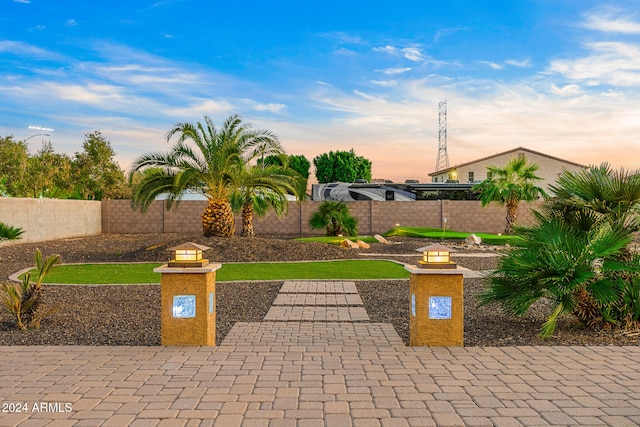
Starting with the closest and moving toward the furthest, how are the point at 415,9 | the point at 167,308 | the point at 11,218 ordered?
1. the point at 167,308
2. the point at 415,9
3. the point at 11,218

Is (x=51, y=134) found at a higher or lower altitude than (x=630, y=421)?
higher

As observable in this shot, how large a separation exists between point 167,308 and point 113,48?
1437cm

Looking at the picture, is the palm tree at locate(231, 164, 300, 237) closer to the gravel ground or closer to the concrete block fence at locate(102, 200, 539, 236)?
the gravel ground

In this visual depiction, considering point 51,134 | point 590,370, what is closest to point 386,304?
point 590,370

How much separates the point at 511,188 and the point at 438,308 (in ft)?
75.2

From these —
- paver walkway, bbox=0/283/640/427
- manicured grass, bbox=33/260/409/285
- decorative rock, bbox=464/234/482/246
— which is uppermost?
decorative rock, bbox=464/234/482/246

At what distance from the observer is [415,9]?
53.1 feet

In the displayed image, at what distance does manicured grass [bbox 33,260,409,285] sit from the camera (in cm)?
1268

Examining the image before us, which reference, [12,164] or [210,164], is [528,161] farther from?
[12,164]

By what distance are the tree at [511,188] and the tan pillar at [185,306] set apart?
2375cm

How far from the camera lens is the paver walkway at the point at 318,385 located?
13.6 ft

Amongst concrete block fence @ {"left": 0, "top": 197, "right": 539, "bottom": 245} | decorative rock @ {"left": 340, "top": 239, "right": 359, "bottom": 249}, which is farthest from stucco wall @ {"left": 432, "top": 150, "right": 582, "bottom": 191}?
decorative rock @ {"left": 340, "top": 239, "right": 359, "bottom": 249}

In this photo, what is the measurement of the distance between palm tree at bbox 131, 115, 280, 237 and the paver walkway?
460 inches

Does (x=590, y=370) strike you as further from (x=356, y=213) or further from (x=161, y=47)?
(x=356, y=213)
